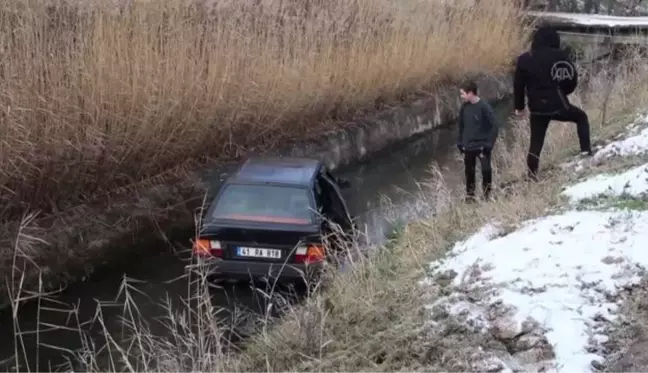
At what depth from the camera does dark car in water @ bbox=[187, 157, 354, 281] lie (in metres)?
8.32

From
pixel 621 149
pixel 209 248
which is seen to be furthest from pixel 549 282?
pixel 621 149

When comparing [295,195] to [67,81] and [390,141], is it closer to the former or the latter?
[67,81]

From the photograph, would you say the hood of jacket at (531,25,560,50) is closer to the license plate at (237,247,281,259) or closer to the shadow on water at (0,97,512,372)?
the shadow on water at (0,97,512,372)

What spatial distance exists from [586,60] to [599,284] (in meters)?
Answer: 21.0

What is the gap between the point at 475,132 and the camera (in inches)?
403

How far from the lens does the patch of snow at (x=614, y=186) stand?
6.51 meters

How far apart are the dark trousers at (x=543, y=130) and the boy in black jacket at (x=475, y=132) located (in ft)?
1.89

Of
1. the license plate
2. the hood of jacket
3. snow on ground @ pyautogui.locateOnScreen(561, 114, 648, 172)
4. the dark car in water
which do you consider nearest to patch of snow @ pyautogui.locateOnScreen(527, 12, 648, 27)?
snow on ground @ pyautogui.locateOnScreen(561, 114, 648, 172)

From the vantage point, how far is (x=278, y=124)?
613 inches

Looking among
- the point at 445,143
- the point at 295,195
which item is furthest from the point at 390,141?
the point at 295,195

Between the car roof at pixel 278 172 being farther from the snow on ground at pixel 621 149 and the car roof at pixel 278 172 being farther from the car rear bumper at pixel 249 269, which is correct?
the snow on ground at pixel 621 149

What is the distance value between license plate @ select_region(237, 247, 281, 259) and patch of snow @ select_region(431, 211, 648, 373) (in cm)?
269

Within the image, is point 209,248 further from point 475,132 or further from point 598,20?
point 598,20

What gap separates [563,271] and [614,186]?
1959 millimetres
